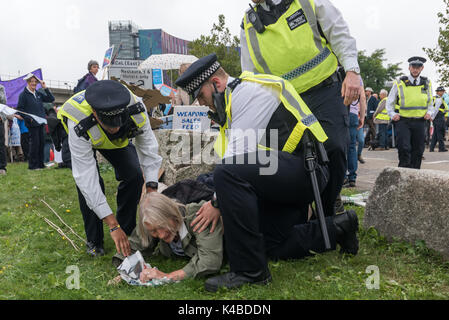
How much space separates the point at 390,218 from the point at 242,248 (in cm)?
153

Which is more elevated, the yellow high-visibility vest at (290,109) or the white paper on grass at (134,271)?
the yellow high-visibility vest at (290,109)

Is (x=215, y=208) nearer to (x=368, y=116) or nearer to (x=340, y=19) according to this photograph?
(x=340, y=19)

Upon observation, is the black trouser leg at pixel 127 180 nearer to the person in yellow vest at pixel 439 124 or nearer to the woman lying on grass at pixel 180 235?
the woman lying on grass at pixel 180 235

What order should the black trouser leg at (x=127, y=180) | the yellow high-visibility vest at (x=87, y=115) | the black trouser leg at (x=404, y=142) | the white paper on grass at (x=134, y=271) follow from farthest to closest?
the black trouser leg at (x=404, y=142)
the black trouser leg at (x=127, y=180)
the yellow high-visibility vest at (x=87, y=115)
the white paper on grass at (x=134, y=271)

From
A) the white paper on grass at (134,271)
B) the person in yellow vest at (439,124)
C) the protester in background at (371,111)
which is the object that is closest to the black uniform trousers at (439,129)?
the person in yellow vest at (439,124)

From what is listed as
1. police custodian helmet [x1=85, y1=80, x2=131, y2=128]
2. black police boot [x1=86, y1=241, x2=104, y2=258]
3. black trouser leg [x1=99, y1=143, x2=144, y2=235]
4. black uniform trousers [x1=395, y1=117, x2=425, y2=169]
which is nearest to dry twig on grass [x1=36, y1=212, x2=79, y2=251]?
black police boot [x1=86, y1=241, x2=104, y2=258]

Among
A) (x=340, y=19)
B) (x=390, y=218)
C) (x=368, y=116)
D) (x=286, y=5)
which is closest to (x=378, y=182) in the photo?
(x=390, y=218)

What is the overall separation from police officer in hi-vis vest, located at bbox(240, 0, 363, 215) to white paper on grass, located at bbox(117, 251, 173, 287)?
1424 mm

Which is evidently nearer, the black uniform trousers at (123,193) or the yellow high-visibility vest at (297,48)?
the yellow high-visibility vest at (297,48)

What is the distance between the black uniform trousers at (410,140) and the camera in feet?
21.2

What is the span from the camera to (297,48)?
3160 mm

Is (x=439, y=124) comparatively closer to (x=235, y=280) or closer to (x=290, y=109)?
(x=290, y=109)

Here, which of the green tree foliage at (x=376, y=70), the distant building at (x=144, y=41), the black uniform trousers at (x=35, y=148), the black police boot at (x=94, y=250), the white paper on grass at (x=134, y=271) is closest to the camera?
the white paper on grass at (x=134, y=271)

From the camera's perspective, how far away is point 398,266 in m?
3.01
